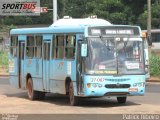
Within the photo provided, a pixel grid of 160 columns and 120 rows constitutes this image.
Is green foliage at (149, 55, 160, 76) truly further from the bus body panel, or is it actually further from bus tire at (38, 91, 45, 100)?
the bus body panel

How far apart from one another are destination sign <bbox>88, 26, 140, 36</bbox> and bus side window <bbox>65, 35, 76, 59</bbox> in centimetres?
88

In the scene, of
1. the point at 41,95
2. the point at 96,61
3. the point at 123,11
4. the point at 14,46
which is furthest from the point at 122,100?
the point at 123,11

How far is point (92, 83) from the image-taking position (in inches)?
Answer: 688

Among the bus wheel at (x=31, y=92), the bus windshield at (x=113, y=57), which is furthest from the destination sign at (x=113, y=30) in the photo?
the bus wheel at (x=31, y=92)

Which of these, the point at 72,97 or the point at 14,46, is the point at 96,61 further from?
the point at 14,46

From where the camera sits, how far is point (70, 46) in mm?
18734

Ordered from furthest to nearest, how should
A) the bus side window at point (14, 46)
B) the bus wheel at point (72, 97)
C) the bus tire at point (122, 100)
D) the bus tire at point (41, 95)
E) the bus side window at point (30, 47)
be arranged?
the bus side window at point (14, 46), the bus side window at point (30, 47), the bus tire at point (41, 95), the bus tire at point (122, 100), the bus wheel at point (72, 97)

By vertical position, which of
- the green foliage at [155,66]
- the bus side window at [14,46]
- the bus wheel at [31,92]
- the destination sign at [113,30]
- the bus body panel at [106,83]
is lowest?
the green foliage at [155,66]

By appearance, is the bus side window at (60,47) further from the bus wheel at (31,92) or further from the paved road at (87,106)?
the bus wheel at (31,92)

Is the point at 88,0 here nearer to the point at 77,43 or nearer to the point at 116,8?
the point at 116,8

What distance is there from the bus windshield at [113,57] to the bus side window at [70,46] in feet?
3.13

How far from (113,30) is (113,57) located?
918 mm

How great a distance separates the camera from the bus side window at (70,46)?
60.8ft

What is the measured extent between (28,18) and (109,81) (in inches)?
2917
